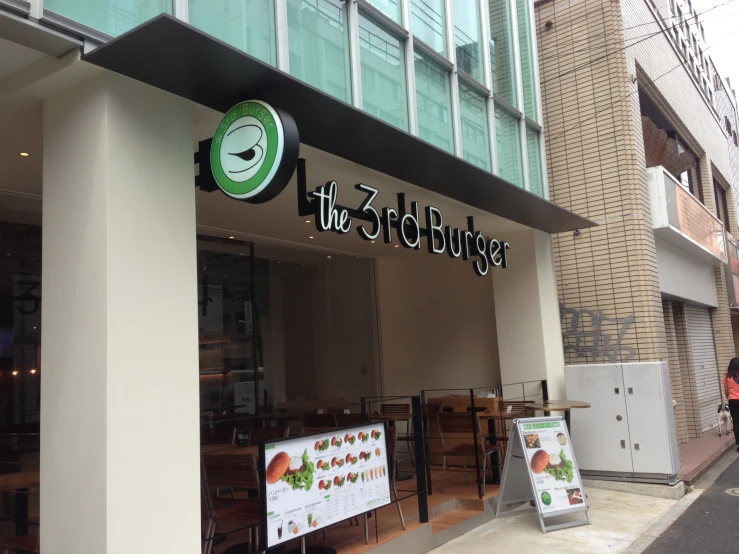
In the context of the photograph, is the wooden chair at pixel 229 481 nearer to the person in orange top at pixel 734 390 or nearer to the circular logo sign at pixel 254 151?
the circular logo sign at pixel 254 151

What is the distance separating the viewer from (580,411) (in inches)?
353

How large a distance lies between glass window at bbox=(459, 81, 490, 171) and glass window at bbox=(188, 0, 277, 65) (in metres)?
2.98

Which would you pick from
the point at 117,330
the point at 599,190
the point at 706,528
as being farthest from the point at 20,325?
the point at 599,190

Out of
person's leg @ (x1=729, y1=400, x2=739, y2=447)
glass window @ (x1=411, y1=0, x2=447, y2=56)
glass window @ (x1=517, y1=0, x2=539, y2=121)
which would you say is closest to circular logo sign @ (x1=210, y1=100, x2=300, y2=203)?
Answer: glass window @ (x1=411, y1=0, x2=447, y2=56)

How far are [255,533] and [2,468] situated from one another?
3484mm

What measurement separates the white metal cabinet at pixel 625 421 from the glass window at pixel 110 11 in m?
7.40

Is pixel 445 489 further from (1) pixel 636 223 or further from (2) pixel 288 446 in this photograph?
(1) pixel 636 223

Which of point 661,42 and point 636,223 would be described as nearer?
point 636,223

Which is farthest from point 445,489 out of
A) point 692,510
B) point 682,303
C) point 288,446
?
point 682,303

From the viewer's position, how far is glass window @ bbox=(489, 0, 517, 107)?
331 inches

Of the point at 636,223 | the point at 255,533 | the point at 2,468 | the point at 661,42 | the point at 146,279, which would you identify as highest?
the point at 661,42

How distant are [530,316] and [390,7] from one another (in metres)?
5.08

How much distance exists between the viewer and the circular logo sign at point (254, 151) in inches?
153

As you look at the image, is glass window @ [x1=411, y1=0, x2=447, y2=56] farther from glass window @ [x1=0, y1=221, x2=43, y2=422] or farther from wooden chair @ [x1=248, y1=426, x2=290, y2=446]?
glass window @ [x1=0, y1=221, x2=43, y2=422]
